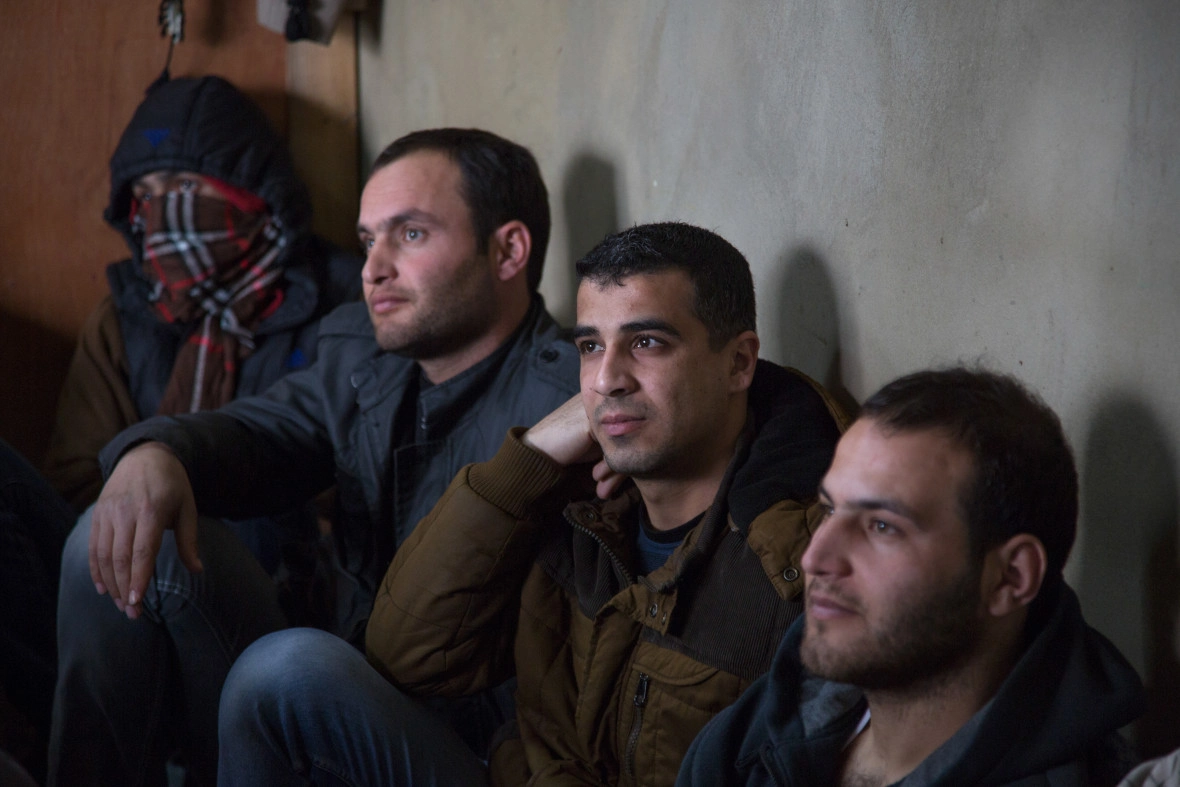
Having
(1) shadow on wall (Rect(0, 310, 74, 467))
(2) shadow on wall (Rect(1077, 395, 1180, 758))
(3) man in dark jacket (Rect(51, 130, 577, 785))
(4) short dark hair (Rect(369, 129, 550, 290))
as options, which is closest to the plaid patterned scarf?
(1) shadow on wall (Rect(0, 310, 74, 467))

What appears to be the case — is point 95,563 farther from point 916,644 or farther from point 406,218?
point 916,644

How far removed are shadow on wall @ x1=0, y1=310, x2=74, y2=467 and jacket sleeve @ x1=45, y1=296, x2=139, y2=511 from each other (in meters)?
0.15

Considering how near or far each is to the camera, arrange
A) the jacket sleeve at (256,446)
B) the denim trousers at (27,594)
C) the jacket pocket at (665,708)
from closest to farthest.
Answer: the jacket pocket at (665,708)
the jacket sleeve at (256,446)
the denim trousers at (27,594)

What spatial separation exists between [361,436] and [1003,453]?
1399 millimetres

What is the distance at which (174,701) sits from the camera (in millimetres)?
1933

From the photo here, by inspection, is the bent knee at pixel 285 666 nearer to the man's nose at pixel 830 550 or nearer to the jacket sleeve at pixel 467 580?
the jacket sleeve at pixel 467 580

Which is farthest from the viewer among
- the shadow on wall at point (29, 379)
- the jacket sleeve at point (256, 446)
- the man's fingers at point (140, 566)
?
the shadow on wall at point (29, 379)

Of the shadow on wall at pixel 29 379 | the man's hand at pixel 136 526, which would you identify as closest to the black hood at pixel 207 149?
the shadow on wall at pixel 29 379

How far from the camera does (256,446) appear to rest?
2.13 meters

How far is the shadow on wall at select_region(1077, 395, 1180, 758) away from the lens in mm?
1038

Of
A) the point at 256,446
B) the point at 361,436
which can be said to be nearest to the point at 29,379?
the point at 256,446

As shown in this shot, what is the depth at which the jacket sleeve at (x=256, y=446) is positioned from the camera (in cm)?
198

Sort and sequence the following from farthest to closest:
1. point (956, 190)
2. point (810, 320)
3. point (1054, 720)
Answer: point (810, 320) → point (956, 190) → point (1054, 720)

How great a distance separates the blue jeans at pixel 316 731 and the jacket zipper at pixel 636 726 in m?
0.26
